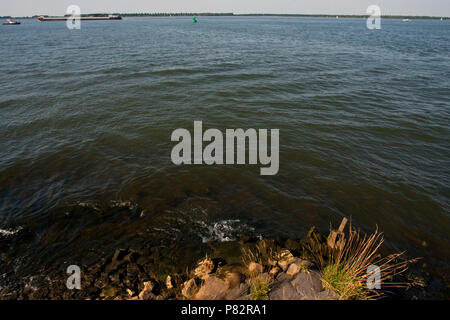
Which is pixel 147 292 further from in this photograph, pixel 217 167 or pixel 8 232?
pixel 217 167

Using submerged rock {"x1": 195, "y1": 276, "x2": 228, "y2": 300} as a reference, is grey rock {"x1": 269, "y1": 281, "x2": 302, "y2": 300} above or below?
above

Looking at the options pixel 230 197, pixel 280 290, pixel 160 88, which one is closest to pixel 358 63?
pixel 160 88

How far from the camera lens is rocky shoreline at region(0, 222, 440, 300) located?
6.04 meters

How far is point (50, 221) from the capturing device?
8922mm

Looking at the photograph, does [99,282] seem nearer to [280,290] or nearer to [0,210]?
[280,290]

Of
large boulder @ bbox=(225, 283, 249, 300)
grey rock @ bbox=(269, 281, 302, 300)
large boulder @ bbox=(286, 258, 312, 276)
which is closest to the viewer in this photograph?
grey rock @ bbox=(269, 281, 302, 300)

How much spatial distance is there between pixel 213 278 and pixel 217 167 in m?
6.47

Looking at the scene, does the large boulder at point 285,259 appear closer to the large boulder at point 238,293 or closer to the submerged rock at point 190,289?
the large boulder at point 238,293
